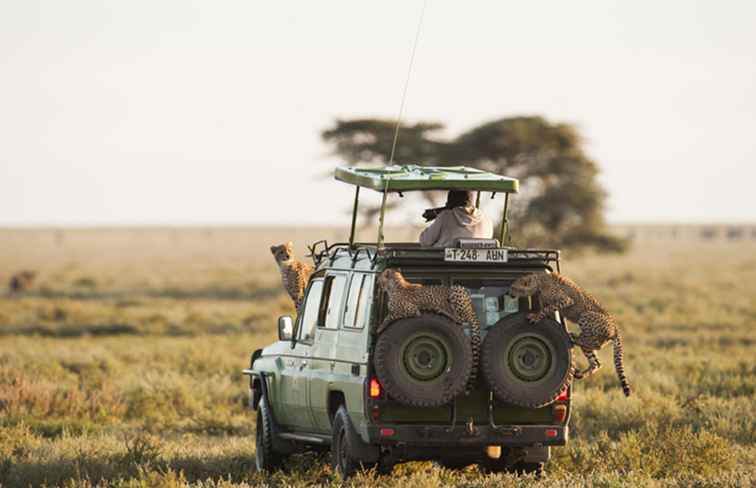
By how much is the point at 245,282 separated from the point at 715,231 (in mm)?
143226

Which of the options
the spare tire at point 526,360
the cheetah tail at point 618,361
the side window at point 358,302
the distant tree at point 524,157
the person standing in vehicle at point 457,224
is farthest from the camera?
the distant tree at point 524,157

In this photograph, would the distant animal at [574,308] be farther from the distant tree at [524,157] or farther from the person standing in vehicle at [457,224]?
the distant tree at [524,157]

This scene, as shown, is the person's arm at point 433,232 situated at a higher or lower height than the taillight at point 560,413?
higher

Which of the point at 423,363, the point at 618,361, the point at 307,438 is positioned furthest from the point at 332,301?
the point at 618,361

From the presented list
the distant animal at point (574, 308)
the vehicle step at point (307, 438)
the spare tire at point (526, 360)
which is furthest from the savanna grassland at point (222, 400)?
the distant animal at point (574, 308)

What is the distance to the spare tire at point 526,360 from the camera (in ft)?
35.5

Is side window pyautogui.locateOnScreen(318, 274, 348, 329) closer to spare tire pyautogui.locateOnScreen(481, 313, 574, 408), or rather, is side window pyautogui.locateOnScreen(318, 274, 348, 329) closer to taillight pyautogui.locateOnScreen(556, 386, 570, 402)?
spare tire pyautogui.locateOnScreen(481, 313, 574, 408)

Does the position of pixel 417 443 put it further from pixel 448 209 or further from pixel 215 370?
pixel 215 370

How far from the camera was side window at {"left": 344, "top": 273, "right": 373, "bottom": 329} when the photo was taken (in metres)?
11.2

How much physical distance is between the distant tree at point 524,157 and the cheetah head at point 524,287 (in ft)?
124

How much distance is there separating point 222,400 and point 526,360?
33.1ft

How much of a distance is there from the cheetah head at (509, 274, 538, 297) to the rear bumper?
937 mm

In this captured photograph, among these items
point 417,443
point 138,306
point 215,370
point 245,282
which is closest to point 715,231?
point 245,282

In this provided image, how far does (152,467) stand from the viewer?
13305 mm
